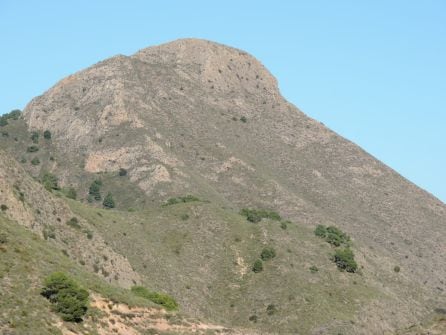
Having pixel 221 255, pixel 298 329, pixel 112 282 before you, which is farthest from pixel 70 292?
pixel 221 255

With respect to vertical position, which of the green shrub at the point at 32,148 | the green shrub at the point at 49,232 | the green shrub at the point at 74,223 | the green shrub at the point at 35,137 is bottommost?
the green shrub at the point at 49,232

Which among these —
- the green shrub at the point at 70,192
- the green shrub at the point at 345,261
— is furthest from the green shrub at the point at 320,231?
the green shrub at the point at 70,192

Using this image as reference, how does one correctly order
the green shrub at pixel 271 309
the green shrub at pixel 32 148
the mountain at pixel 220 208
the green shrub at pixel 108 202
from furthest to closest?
the green shrub at pixel 32 148 → the green shrub at pixel 108 202 → the green shrub at pixel 271 309 → the mountain at pixel 220 208

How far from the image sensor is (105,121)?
17650 centimetres

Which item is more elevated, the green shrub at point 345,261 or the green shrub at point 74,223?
the green shrub at point 345,261

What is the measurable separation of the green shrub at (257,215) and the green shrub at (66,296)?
67340 millimetres

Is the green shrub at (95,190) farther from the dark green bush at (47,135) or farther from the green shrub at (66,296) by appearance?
the green shrub at (66,296)

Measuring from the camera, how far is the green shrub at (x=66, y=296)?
66.9 metres

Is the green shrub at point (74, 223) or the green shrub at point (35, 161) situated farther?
the green shrub at point (35, 161)

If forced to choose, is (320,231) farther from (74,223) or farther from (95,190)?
(74,223)

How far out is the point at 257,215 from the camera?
138 metres

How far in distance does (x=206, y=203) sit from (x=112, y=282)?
4249 cm

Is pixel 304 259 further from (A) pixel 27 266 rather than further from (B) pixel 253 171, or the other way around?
(A) pixel 27 266

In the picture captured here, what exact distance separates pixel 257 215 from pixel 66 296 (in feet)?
241
